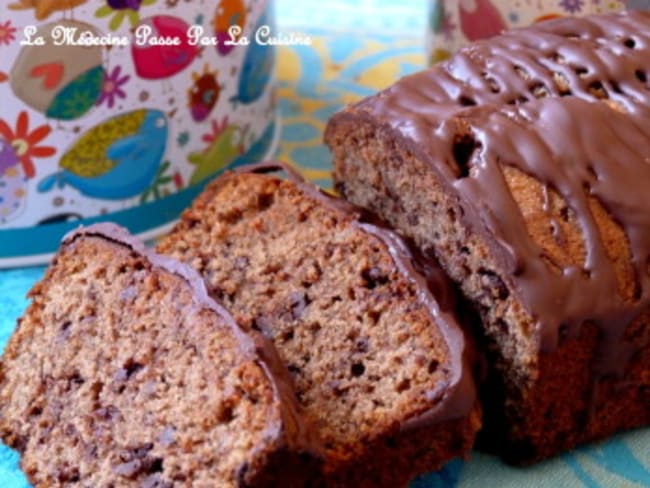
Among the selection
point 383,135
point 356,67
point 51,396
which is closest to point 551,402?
point 383,135

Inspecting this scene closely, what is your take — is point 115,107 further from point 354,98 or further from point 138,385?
point 354,98

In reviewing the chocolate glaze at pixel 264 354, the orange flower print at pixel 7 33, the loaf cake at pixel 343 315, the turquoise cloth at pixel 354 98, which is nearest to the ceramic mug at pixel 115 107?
the orange flower print at pixel 7 33

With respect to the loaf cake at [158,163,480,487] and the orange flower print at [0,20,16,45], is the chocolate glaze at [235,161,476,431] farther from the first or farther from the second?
the orange flower print at [0,20,16,45]

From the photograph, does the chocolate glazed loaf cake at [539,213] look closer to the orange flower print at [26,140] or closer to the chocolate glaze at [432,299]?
the chocolate glaze at [432,299]

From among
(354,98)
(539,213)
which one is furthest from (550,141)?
(354,98)

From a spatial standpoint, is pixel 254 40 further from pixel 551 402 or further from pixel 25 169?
pixel 551 402

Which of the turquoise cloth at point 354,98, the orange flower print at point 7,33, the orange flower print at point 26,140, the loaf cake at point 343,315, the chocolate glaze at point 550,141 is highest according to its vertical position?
the orange flower print at point 7,33
